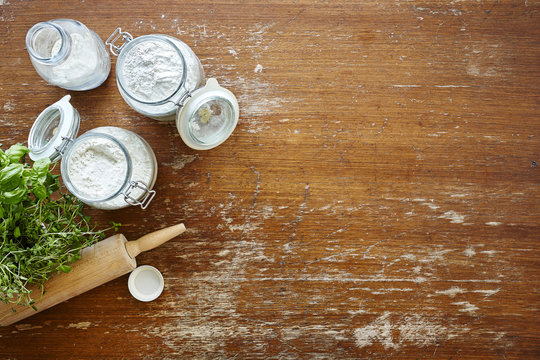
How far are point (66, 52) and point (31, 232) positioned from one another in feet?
1.38

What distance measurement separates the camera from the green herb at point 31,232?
0.78 m

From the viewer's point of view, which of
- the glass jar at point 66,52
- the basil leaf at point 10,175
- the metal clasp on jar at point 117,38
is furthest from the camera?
the metal clasp on jar at point 117,38

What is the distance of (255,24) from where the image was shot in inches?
42.8

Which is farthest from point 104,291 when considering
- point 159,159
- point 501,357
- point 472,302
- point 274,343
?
point 501,357

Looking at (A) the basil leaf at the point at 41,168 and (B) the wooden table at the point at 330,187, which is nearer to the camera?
(A) the basil leaf at the point at 41,168

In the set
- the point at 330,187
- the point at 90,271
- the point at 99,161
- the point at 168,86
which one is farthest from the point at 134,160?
the point at 330,187

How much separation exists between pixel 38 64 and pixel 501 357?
1467mm

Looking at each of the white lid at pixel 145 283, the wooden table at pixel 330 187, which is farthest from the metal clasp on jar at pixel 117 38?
the white lid at pixel 145 283

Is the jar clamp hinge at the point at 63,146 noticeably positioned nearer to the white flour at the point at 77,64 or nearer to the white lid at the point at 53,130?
the white lid at the point at 53,130

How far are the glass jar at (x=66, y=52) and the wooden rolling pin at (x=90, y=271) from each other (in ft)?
1.35

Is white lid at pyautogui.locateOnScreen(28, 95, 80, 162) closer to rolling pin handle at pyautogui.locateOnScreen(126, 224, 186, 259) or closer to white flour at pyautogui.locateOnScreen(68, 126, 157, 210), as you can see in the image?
white flour at pyautogui.locateOnScreen(68, 126, 157, 210)

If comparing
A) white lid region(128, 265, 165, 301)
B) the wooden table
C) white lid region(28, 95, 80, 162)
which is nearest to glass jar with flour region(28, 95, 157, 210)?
white lid region(28, 95, 80, 162)

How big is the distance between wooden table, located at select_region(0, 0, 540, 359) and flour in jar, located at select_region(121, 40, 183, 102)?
0.17 m

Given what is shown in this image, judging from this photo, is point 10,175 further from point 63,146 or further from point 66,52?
point 66,52
